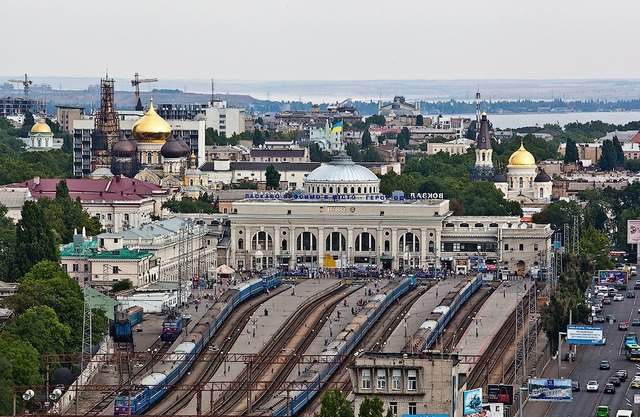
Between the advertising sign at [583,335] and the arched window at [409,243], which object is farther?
the arched window at [409,243]

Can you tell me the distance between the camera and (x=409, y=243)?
445ft

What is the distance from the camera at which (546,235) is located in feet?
436

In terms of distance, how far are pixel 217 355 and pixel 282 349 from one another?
4.07 metres

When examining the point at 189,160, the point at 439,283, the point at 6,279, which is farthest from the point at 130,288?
the point at 189,160

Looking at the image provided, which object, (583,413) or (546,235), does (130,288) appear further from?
(583,413)

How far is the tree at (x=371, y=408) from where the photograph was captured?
2594 inches

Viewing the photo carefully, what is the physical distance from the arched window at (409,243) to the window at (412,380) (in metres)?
64.4

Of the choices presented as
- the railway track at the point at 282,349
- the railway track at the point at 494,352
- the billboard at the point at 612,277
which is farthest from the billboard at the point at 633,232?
the railway track at the point at 494,352

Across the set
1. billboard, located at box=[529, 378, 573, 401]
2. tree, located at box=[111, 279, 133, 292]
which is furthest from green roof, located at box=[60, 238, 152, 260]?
billboard, located at box=[529, 378, 573, 401]

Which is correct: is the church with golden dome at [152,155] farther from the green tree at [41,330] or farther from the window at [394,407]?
the window at [394,407]

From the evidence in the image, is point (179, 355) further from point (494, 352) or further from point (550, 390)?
point (550, 390)

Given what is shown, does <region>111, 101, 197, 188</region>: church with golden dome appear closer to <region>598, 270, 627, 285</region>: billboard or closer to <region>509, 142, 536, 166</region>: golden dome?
<region>509, 142, 536, 166</region>: golden dome

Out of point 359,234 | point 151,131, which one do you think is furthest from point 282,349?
Answer: point 151,131

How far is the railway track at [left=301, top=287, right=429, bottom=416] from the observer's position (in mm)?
81938
